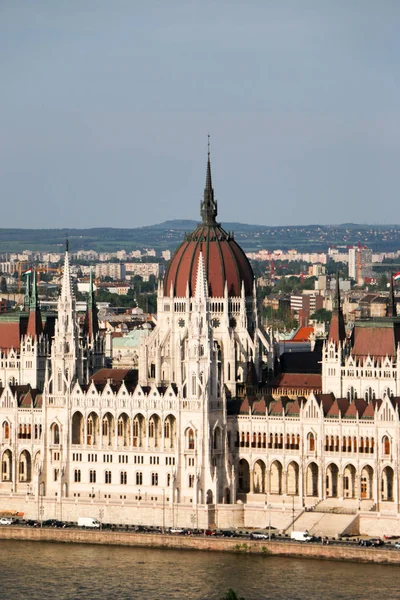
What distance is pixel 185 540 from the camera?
450ft


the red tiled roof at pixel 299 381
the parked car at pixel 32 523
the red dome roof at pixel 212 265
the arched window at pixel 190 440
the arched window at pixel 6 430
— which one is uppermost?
the red dome roof at pixel 212 265

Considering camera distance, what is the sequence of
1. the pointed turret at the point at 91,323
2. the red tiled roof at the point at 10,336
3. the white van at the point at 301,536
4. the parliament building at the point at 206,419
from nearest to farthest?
the white van at the point at 301,536, the parliament building at the point at 206,419, the red tiled roof at the point at 10,336, the pointed turret at the point at 91,323

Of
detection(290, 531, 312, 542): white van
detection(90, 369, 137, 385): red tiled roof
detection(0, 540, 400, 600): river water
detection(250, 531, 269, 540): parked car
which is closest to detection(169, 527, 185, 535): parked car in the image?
detection(0, 540, 400, 600): river water

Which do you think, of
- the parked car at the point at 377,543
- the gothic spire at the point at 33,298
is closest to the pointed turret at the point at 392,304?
the parked car at the point at 377,543

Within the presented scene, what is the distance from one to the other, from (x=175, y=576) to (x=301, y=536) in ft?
27.8

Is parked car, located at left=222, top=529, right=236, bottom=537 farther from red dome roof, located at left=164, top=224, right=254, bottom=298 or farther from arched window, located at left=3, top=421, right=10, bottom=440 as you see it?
red dome roof, located at left=164, top=224, right=254, bottom=298

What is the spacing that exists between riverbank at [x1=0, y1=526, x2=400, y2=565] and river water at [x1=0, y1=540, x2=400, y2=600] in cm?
56

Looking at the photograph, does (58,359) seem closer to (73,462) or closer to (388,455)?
(73,462)

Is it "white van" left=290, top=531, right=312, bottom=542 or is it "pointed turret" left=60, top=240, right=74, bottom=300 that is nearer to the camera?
"white van" left=290, top=531, right=312, bottom=542

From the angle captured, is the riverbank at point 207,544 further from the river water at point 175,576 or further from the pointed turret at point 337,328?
the pointed turret at point 337,328

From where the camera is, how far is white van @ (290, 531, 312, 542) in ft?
442

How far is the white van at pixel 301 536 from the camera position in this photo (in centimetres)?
13462

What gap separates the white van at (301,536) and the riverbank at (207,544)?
31.3 inches

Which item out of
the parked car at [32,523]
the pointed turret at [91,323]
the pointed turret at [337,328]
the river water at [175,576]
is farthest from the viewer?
the pointed turret at [91,323]
